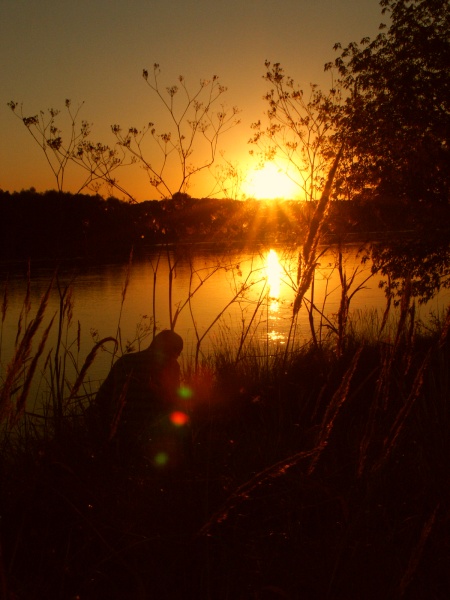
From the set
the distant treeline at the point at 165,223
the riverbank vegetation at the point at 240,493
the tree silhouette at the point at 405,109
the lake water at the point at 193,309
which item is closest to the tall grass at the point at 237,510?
the riverbank vegetation at the point at 240,493

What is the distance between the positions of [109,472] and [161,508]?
1.38 feet

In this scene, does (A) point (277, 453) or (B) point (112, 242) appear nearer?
(A) point (277, 453)

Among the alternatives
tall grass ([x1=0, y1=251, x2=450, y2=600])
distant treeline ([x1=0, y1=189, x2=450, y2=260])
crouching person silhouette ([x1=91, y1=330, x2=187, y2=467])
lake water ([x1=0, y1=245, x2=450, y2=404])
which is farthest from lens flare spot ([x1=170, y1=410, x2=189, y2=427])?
lake water ([x1=0, y1=245, x2=450, y2=404])

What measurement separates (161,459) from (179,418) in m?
0.59

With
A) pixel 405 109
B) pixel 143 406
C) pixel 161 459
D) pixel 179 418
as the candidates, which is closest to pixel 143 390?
pixel 143 406

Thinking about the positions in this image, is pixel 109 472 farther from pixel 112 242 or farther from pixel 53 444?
pixel 112 242

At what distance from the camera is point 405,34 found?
10859 millimetres

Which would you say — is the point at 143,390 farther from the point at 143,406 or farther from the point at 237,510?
the point at 237,510

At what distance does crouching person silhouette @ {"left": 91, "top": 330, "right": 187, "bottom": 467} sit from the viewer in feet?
8.84

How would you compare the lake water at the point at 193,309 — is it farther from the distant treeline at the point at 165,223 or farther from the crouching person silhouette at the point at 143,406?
the crouching person silhouette at the point at 143,406

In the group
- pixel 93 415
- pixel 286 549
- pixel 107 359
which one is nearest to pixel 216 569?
pixel 286 549

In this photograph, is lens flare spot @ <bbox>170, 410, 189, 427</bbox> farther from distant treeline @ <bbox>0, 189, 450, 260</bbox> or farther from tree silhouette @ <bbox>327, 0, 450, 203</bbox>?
tree silhouette @ <bbox>327, 0, 450, 203</bbox>

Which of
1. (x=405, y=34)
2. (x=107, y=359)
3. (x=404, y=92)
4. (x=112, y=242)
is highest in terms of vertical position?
(x=405, y=34)

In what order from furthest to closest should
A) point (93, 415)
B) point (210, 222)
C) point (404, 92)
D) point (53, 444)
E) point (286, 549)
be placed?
point (404, 92) → point (210, 222) → point (93, 415) → point (53, 444) → point (286, 549)
